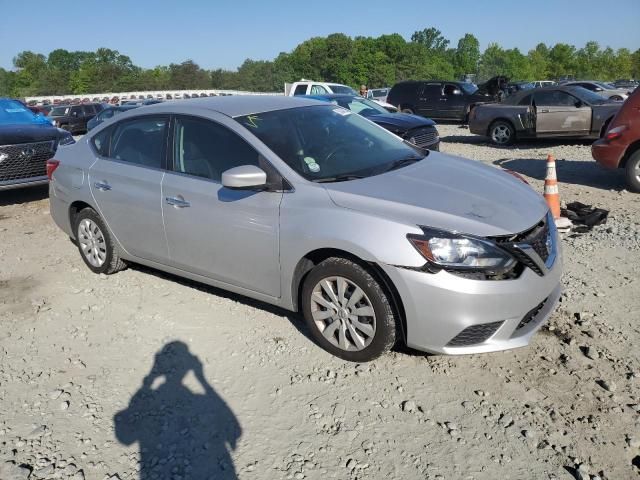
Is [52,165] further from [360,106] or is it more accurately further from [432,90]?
[432,90]

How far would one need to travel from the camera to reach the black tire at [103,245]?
509 cm

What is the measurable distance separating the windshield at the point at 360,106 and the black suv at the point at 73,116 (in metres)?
18.9

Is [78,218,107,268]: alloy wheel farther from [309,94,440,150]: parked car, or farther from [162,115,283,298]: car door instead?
[309,94,440,150]: parked car

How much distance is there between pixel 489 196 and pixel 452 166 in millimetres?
697

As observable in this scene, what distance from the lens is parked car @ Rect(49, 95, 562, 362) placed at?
3.10m

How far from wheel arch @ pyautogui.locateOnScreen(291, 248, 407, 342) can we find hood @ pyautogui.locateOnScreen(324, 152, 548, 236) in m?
0.31

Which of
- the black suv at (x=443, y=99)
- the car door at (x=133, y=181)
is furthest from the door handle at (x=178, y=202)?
the black suv at (x=443, y=99)

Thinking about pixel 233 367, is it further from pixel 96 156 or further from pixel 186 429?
pixel 96 156

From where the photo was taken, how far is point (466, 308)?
3.03m

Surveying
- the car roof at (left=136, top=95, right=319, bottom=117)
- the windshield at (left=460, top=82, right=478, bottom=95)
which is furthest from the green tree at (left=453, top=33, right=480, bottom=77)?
the car roof at (left=136, top=95, right=319, bottom=117)

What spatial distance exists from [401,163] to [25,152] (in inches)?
270

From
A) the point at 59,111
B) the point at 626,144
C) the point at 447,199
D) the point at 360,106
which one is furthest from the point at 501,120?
the point at 59,111

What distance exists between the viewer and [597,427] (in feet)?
9.34

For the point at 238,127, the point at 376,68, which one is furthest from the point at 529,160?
the point at 376,68
